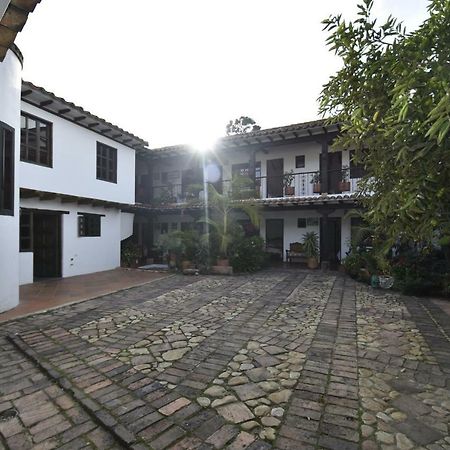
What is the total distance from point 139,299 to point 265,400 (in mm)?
4774

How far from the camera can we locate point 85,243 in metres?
11.0

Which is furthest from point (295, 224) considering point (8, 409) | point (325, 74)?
point (8, 409)

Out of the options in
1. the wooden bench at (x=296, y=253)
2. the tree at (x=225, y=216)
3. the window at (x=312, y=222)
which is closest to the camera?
the tree at (x=225, y=216)

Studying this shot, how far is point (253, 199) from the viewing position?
11.8m

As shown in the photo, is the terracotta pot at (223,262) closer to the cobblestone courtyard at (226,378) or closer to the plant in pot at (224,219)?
the plant in pot at (224,219)

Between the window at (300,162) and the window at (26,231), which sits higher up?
the window at (300,162)

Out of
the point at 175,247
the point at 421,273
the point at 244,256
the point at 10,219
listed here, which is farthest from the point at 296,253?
the point at 10,219

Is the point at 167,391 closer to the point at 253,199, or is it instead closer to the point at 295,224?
the point at 253,199

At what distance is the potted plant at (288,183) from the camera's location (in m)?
13.2

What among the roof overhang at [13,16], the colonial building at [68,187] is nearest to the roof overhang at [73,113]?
the colonial building at [68,187]

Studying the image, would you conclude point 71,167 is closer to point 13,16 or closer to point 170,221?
point 170,221

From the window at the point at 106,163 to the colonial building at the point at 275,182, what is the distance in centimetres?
208

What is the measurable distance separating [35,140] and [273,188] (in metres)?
9.86

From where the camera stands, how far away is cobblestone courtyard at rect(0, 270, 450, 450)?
2.29 m
